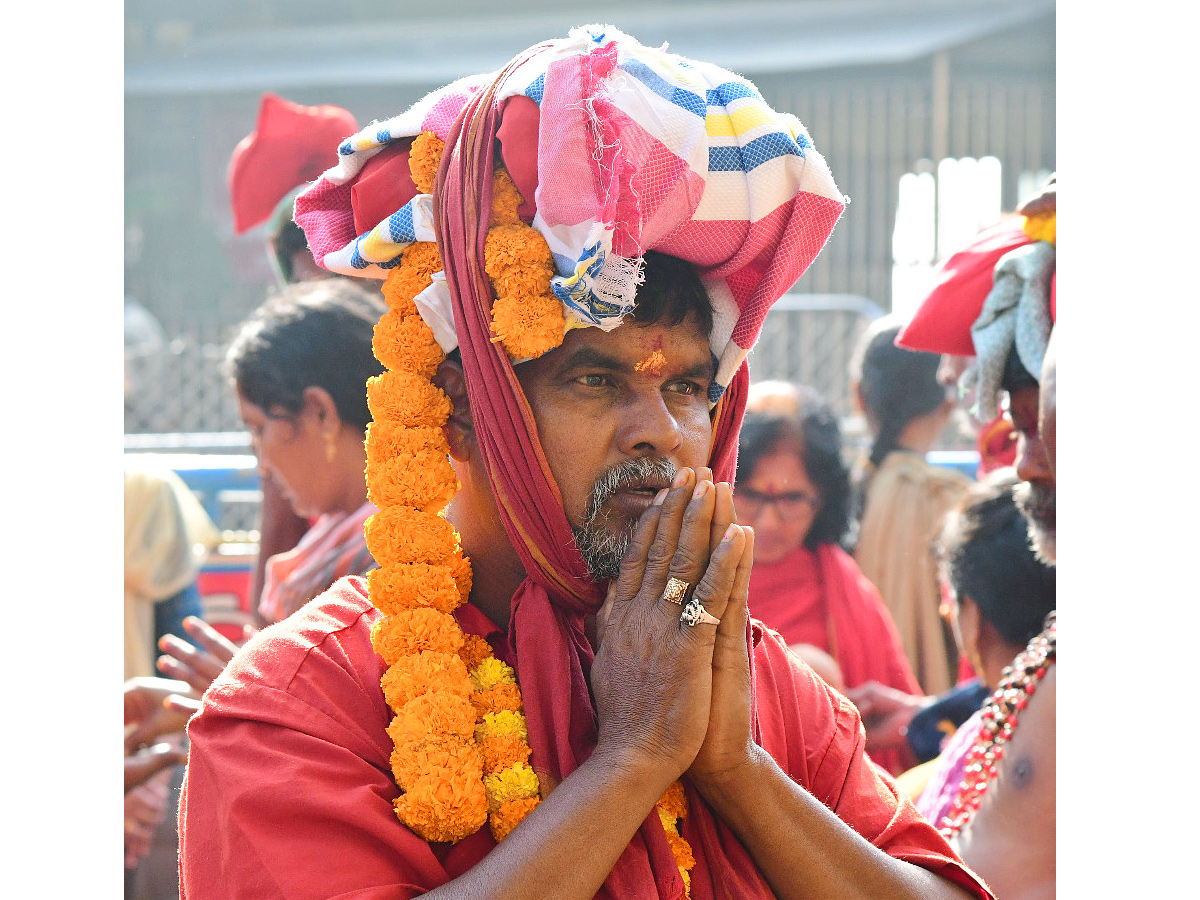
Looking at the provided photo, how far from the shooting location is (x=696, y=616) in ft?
6.15

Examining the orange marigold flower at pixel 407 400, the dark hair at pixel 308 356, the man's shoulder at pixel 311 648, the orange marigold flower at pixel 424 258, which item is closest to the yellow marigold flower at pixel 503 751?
the man's shoulder at pixel 311 648

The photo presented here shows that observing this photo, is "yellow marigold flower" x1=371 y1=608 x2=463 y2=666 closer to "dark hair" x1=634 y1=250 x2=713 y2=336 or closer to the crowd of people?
the crowd of people

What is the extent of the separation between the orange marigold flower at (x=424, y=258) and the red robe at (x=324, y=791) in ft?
1.91

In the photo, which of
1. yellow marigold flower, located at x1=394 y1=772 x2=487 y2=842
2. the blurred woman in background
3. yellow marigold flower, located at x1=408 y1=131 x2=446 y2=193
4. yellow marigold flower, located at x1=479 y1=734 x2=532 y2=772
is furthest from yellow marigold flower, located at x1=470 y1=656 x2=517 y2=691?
the blurred woman in background

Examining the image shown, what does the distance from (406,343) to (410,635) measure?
506mm

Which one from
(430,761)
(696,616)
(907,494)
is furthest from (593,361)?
(907,494)

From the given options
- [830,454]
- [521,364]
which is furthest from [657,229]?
[830,454]

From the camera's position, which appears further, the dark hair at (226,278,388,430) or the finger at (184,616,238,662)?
the dark hair at (226,278,388,430)

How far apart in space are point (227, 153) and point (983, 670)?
1093cm

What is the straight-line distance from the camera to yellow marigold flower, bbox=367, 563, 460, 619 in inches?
78.9

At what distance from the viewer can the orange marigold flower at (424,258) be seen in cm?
209

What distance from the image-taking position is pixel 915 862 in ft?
6.82

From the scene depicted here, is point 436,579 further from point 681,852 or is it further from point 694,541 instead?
point 681,852
